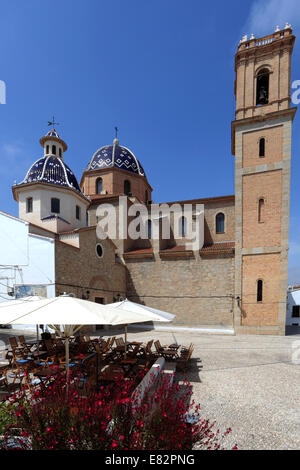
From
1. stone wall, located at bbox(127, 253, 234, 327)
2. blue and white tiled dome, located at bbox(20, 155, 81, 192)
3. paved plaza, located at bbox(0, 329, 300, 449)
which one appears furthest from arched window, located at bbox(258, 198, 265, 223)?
blue and white tiled dome, located at bbox(20, 155, 81, 192)

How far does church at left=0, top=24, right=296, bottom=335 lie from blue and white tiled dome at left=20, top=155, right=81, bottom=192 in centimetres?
8

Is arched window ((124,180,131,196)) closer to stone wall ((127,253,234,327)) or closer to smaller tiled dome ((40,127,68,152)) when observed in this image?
smaller tiled dome ((40,127,68,152))

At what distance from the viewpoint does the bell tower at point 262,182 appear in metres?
16.3

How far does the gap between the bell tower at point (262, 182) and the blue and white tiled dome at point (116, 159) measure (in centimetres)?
1368

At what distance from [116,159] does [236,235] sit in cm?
1734

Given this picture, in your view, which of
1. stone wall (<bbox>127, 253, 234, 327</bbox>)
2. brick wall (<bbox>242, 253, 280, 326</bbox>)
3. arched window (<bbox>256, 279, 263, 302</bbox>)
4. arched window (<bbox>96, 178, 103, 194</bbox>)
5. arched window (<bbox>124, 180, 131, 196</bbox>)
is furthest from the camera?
arched window (<bbox>124, 180, 131, 196</bbox>)

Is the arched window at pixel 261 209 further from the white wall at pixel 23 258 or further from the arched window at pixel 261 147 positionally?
the white wall at pixel 23 258

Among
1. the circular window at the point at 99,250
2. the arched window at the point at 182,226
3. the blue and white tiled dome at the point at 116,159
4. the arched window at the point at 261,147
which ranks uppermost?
the blue and white tiled dome at the point at 116,159

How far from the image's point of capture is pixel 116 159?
27.6 metres

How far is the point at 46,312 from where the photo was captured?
4395 millimetres

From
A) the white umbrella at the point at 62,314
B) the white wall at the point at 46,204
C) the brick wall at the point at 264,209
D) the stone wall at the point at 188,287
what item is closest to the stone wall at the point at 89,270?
the stone wall at the point at 188,287

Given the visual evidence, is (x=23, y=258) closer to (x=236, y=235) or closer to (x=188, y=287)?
(x=188, y=287)

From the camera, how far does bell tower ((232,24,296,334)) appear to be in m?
16.3
